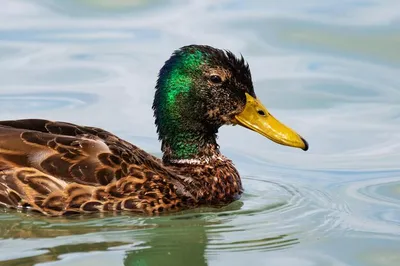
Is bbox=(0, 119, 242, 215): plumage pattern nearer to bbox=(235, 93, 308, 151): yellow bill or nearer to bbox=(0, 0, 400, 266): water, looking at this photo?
bbox=(0, 0, 400, 266): water

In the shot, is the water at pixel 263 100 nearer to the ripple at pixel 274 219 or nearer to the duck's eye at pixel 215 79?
the ripple at pixel 274 219

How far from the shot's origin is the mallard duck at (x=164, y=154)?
10906 millimetres

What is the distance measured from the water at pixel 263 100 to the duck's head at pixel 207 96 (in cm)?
69

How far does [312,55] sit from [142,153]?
15.6ft

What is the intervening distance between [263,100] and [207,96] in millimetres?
3202

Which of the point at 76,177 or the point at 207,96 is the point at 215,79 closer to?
the point at 207,96

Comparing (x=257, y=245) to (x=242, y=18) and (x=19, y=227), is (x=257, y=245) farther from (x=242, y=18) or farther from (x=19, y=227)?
(x=242, y=18)

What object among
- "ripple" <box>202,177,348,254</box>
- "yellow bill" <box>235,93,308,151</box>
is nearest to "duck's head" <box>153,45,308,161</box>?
"yellow bill" <box>235,93,308,151</box>

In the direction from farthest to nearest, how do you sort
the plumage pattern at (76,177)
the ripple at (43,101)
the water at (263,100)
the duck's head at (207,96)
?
the ripple at (43,101) < the duck's head at (207,96) < the plumage pattern at (76,177) < the water at (263,100)

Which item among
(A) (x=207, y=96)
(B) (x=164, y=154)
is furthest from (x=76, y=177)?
(A) (x=207, y=96)

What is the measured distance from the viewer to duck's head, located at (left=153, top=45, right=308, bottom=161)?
455 inches

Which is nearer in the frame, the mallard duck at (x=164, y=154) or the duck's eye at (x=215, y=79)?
the mallard duck at (x=164, y=154)

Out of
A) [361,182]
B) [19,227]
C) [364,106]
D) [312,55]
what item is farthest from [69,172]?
[312,55]

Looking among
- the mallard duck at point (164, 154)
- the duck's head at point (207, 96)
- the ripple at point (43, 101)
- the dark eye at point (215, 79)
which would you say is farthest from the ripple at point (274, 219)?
the ripple at point (43, 101)
